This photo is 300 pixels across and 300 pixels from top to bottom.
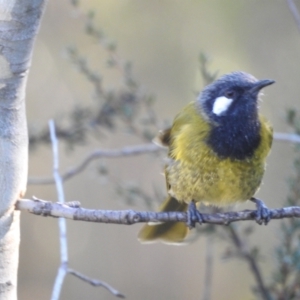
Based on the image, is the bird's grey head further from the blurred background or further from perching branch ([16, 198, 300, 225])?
the blurred background

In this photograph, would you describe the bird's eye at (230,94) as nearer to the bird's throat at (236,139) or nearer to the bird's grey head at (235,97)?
the bird's grey head at (235,97)

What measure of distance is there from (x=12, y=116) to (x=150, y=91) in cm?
393

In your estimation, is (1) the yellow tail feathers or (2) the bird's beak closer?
(2) the bird's beak

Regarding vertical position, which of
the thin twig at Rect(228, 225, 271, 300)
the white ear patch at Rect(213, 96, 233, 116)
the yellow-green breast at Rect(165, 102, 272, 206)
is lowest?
the thin twig at Rect(228, 225, 271, 300)

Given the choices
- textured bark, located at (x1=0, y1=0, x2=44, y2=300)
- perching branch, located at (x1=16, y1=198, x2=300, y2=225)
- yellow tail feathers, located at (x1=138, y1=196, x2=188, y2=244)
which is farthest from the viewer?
yellow tail feathers, located at (x1=138, y1=196, x2=188, y2=244)

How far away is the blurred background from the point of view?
19.3 ft

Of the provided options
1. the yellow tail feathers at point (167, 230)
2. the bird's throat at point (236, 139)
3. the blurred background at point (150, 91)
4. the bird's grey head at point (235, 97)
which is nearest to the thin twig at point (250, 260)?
the yellow tail feathers at point (167, 230)

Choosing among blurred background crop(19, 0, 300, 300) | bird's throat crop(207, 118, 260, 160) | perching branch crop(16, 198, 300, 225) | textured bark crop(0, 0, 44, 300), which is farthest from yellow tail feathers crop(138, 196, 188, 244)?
blurred background crop(19, 0, 300, 300)

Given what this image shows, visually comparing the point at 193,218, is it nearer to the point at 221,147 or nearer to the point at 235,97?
the point at 221,147

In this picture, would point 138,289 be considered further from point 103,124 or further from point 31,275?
point 103,124

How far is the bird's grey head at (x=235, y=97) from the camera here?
304cm

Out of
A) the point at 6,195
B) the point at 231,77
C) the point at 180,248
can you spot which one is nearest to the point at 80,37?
the point at 180,248

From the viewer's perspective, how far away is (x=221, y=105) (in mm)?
3076

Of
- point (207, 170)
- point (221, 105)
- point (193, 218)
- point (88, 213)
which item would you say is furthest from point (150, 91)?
point (88, 213)
